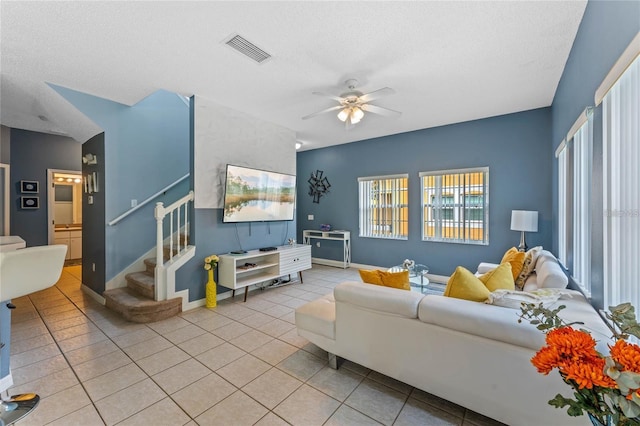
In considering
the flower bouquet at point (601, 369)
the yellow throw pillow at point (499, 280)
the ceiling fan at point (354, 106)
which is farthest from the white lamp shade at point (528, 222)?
the flower bouquet at point (601, 369)

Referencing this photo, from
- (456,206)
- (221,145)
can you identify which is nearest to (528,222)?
(456,206)

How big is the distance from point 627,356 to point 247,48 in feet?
9.79

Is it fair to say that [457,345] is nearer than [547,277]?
Yes

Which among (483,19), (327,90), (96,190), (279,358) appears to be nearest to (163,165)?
(96,190)

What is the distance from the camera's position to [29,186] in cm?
514

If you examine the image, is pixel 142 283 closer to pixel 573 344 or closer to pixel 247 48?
pixel 247 48

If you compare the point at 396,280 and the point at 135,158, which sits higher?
the point at 135,158

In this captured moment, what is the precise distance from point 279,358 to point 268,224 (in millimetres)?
2615

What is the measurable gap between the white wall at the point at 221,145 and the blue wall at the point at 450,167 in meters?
2.07

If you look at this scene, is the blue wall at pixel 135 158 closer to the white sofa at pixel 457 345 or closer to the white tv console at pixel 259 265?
the white tv console at pixel 259 265

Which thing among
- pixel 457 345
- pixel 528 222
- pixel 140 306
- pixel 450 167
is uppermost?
pixel 450 167

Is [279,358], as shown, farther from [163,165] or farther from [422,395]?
[163,165]

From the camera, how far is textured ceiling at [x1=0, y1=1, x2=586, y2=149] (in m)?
1.98

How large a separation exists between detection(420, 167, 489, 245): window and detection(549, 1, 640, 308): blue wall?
204 centimetres
